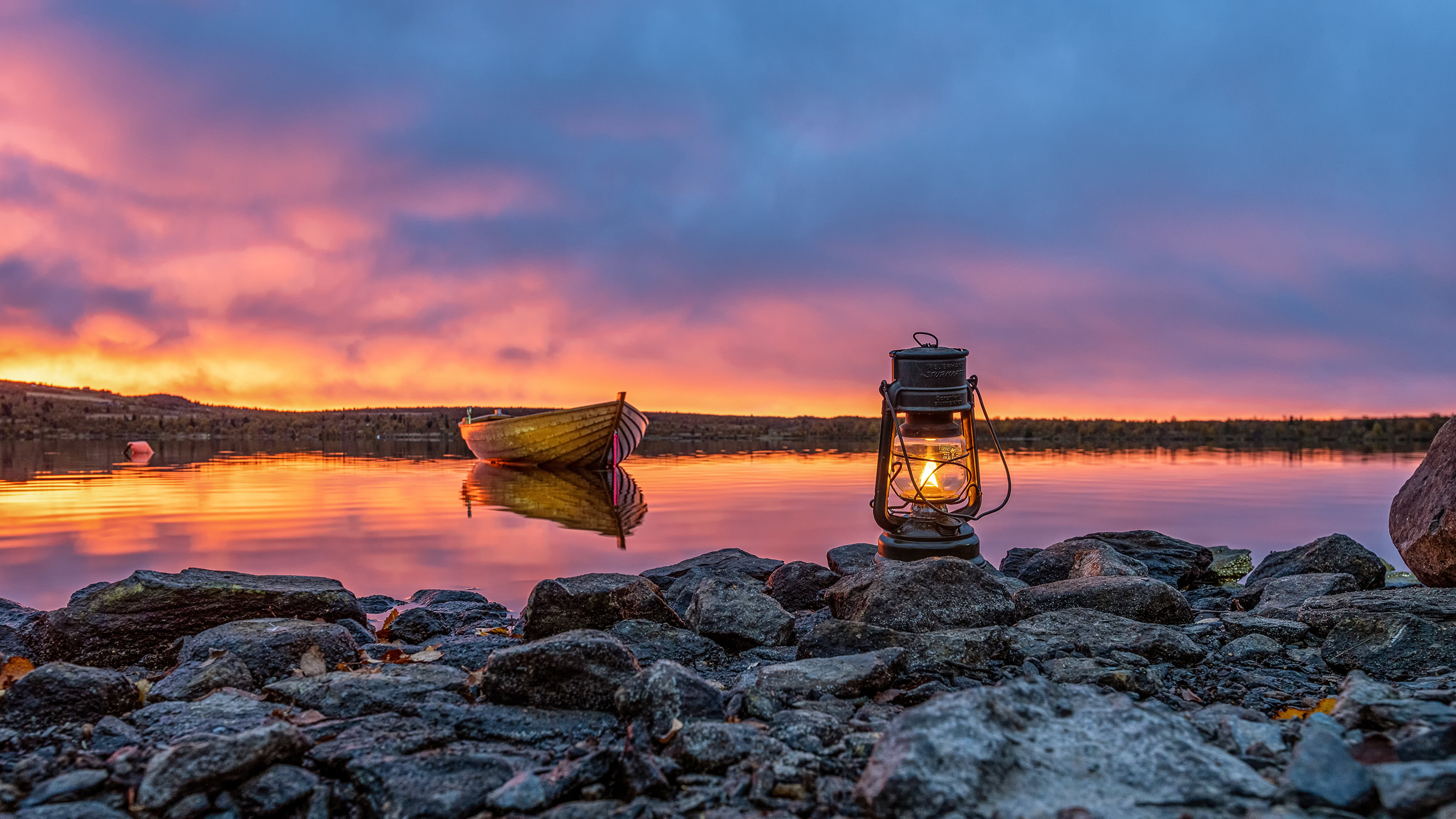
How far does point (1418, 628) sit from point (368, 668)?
224 inches

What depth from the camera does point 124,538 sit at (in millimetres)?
10953

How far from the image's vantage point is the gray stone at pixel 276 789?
267 cm

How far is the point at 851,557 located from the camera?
802cm

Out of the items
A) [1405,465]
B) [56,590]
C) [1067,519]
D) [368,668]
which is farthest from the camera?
[1405,465]

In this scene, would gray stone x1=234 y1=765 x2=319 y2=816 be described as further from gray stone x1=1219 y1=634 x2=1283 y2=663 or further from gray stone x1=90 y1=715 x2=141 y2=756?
gray stone x1=1219 y1=634 x2=1283 y2=663

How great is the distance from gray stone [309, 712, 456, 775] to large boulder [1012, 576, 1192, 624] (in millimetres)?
3800

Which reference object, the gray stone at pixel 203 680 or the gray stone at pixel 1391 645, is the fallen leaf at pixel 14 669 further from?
the gray stone at pixel 1391 645

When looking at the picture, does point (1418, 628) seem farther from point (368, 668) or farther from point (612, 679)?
point (368, 668)

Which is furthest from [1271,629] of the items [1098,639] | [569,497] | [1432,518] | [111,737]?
[569,497]

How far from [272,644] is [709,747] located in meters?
2.77

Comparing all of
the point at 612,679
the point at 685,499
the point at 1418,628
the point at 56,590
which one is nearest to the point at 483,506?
the point at 685,499

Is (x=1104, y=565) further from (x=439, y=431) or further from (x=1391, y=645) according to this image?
(x=439, y=431)

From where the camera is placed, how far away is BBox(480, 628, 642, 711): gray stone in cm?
356

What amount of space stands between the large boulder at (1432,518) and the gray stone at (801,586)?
13.5 feet
